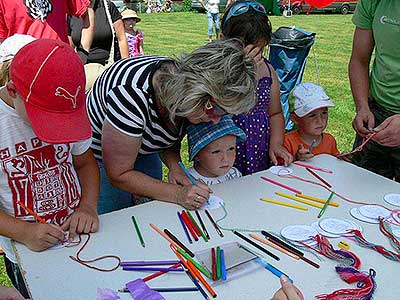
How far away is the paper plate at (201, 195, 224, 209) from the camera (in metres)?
1.58

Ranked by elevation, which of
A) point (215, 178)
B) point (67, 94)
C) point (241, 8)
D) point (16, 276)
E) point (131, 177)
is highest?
point (241, 8)

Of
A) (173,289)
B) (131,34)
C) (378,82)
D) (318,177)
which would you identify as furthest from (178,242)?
(131,34)

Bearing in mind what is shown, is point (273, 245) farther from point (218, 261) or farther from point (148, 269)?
point (148, 269)

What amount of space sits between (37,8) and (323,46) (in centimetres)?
768

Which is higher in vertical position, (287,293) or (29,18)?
(29,18)

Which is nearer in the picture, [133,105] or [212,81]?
[212,81]

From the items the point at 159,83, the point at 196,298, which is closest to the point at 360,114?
the point at 159,83

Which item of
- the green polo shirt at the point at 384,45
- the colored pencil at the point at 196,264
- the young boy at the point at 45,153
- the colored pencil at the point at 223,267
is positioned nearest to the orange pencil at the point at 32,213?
the young boy at the point at 45,153

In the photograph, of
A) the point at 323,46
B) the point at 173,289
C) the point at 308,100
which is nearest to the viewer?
the point at 173,289

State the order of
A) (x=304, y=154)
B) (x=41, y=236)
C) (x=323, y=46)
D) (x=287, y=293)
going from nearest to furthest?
(x=287, y=293) → (x=41, y=236) → (x=304, y=154) → (x=323, y=46)

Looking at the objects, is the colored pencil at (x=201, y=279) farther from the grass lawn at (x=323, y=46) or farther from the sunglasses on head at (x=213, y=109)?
the grass lawn at (x=323, y=46)

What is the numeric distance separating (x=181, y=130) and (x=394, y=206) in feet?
2.40

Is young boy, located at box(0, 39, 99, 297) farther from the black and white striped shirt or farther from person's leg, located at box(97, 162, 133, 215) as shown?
person's leg, located at box(97, 162, 133, 215)

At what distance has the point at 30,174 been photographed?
55.9 inches
